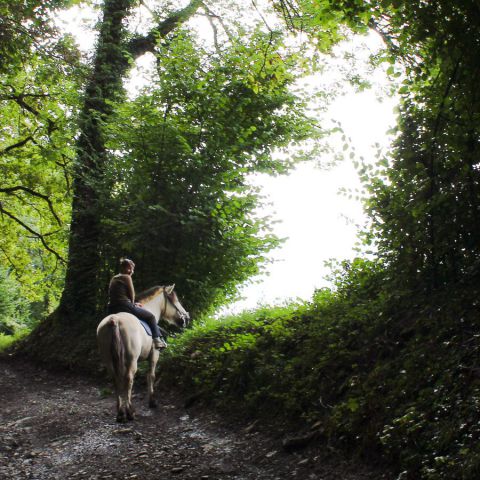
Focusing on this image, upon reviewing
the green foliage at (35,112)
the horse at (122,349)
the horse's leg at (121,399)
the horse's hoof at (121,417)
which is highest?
the green foliage at (35,112)

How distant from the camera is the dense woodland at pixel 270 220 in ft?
15.5

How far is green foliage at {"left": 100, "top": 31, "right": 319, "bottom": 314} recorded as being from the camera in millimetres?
12766

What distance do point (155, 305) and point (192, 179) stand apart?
425 cm

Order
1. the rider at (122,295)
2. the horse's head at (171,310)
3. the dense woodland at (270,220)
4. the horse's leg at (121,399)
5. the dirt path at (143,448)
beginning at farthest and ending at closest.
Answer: the horse's head at (171,310), the rider at (122,295), the horse's leg at (121,399), the dirt path at (143,448), the dense woodland at (270,220)

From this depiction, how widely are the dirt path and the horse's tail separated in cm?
92

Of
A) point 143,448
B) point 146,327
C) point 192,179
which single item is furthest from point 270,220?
point 143,448

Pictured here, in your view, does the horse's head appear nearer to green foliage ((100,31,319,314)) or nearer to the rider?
the rider

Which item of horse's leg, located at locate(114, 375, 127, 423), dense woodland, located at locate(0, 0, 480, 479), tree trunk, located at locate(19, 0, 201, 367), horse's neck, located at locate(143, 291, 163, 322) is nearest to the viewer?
dense woodland, located at locate(0, 0, 480, 479)

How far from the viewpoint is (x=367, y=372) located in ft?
18.9

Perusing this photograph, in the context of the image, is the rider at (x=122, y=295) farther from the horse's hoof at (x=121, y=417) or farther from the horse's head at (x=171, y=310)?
the horse's hoof at (x=121, y=417)

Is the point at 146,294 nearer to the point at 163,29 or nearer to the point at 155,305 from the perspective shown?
the point at 155,305

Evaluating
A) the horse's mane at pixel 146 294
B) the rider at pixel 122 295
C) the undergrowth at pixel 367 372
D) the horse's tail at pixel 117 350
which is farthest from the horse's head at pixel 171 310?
the horse's tail at pixel 117 350

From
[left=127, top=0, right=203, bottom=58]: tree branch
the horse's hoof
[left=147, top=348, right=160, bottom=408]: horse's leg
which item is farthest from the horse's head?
[left=127, top=0, right=203, bottom=58]: tree branch

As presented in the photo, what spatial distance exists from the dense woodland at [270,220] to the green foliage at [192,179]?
5cm
